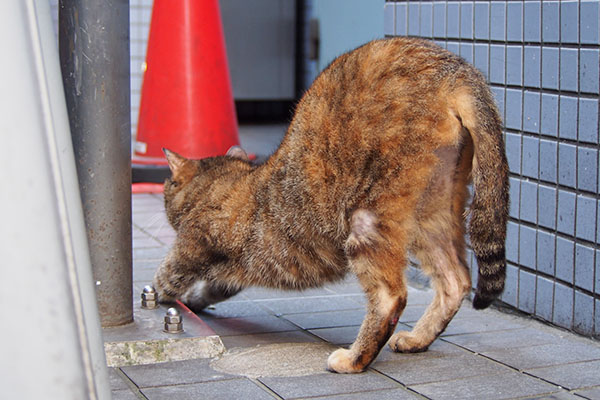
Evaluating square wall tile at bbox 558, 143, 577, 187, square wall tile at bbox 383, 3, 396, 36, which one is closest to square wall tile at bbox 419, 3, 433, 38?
square wall tile at bbox 383, 3, 396, 36

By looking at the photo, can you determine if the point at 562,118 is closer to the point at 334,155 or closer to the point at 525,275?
the point at 525,275

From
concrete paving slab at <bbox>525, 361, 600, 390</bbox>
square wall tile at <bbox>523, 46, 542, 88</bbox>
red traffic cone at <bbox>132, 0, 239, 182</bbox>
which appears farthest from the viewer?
red traffic cone at <bbox>132, 0, 239, 182</bbox>

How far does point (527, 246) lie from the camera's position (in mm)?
3863

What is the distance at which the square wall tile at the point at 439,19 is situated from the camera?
441cm

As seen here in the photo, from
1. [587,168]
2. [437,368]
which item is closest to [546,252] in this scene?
[587,168]

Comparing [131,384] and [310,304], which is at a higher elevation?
[131,384]

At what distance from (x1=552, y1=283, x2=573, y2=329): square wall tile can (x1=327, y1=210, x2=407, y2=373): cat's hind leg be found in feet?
2.97

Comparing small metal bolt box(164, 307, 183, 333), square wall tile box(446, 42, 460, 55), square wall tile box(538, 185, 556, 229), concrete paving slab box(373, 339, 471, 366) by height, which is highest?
square wall tile box(446, 42, 460, 55)

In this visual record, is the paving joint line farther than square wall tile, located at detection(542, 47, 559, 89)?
No

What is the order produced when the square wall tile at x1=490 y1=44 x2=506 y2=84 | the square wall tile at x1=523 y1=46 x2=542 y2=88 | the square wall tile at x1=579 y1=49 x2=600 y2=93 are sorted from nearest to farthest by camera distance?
1. the square wall tile at x1=579 y1=49 x2=600 y2=93
2. the square wall tile at x1=523 y1=46 x2=542 y2=88
3. the square wall tile at x1=490 y1=44 x2=506 y2=84

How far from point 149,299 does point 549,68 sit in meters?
2.02

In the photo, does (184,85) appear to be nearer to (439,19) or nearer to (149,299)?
(439,19)

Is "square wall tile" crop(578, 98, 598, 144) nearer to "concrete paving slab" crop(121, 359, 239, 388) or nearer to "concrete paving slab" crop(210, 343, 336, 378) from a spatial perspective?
"concrete paving slab" crop(210, 343, 336, 378)

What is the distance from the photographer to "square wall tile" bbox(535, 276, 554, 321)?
3.73m
